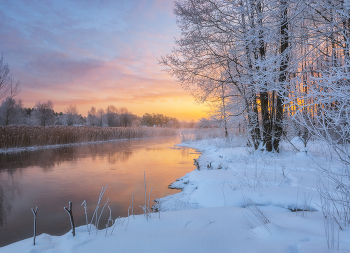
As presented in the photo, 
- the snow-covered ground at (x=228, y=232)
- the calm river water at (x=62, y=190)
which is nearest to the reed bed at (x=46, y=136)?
the calm river water at (x=62, y=190)

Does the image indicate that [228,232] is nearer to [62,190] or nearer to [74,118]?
[62,190]

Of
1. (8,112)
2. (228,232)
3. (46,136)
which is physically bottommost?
(228,232)

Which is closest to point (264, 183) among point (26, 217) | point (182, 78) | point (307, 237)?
point (307, 237)

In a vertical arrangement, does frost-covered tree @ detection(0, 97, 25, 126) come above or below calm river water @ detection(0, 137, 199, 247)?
above

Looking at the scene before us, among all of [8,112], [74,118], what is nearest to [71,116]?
[74,118]

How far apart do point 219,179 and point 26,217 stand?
11.3ft

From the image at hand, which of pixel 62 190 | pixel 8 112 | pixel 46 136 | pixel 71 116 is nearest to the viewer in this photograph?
pixel 62 190

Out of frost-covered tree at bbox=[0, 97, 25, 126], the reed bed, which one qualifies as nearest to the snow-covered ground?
the reed bed

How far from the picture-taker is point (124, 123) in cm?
5538

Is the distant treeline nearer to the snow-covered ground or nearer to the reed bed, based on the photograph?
the reed bed

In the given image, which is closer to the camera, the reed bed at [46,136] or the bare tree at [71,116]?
the reed bed at [46,136]

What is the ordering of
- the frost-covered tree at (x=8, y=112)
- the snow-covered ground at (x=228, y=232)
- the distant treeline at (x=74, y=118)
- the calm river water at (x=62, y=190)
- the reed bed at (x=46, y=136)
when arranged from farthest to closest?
the distant treeline at (x=74, y=118)
the frost-covered tree at (x=8, y=112)
the reed bed at (x=46, y=136)
the calm river water at (x=62, y=190)
the snow-covered ground at (x=228, y=232)

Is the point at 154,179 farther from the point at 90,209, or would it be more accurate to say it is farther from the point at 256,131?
the point at 256,131

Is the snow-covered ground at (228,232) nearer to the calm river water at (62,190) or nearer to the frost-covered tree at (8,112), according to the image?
the calm river water at (62,190)
